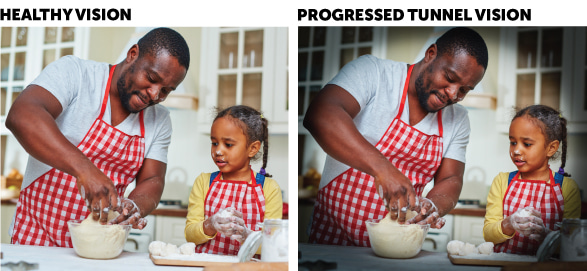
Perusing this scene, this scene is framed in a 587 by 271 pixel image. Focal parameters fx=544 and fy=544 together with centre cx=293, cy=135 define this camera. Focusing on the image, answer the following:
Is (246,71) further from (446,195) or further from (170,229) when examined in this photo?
(446,195)

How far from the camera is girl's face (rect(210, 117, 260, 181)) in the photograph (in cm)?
179

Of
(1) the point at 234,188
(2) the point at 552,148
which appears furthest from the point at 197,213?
(2) the point at 552,148

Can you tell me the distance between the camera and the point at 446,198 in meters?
1.75

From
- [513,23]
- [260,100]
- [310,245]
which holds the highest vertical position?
[513,23]

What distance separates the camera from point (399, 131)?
1761 millimetres

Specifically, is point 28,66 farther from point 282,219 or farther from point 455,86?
point 455,86

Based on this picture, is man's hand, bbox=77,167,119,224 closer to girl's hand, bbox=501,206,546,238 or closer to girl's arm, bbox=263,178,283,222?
girl's arm, bbox=263,178,283,222

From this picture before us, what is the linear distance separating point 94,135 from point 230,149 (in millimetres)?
442

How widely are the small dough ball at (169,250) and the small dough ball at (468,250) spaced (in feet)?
2.91

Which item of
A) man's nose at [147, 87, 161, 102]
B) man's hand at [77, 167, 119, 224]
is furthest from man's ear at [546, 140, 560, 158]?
man's hand at [77, 167, 119, 224]

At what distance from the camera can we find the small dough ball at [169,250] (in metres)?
1.69

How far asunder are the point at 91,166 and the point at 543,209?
144 cm

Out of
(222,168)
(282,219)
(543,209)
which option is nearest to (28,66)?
(222,168)

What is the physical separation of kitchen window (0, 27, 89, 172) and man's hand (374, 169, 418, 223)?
1.08m
